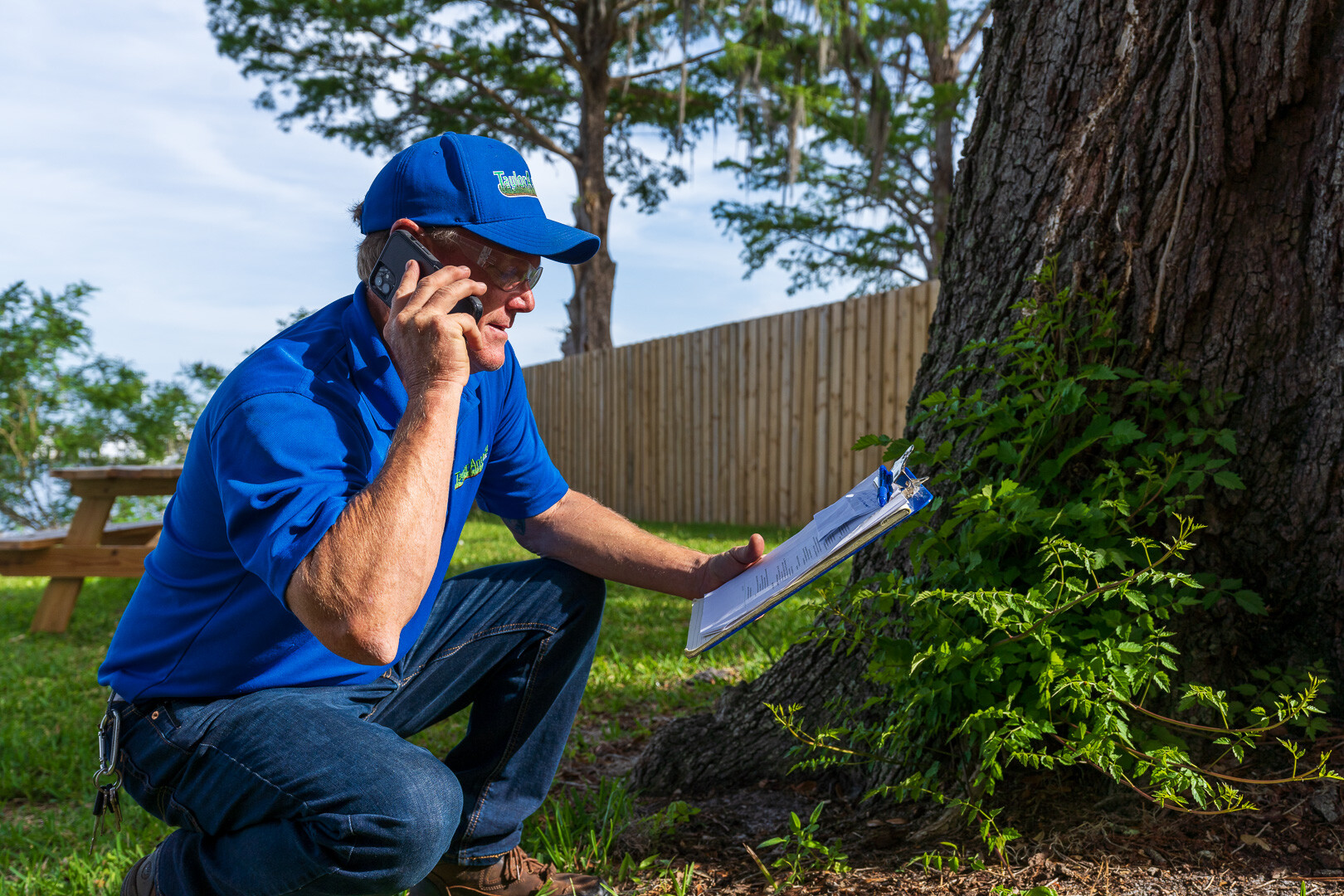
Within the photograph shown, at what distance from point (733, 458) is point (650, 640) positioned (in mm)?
5565

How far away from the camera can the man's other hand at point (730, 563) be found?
2.08m

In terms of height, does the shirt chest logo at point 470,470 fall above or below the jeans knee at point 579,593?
above

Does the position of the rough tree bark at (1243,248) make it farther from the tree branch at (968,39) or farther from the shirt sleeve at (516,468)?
the tree branch at (968,39)

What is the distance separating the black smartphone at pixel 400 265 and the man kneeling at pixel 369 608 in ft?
0.12

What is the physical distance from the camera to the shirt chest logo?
2.05 meters

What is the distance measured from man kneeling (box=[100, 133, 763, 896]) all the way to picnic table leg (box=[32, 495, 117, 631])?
472 centimetres

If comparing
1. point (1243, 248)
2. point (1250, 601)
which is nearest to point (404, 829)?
point (1250, 601)

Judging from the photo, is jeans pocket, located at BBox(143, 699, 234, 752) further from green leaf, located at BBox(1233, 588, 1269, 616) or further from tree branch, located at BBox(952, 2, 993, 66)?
tree branch, located at BBox(952, 2, 993, 66)

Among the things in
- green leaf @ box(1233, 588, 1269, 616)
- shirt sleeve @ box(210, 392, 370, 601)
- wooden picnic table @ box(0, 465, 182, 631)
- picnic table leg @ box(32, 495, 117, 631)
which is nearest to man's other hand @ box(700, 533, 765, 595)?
shirt sleeve @ box(210, 392, 370, 601)

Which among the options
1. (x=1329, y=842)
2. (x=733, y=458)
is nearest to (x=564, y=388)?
(x=733, y=458)

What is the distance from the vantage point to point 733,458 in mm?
9867

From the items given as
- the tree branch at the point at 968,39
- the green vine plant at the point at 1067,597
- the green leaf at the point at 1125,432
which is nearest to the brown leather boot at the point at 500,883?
the green vine plant at the point at 1067,597

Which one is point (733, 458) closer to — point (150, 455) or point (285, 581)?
point (150, 455)

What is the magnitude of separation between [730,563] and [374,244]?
3.39 ft
